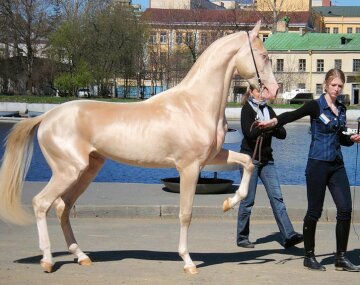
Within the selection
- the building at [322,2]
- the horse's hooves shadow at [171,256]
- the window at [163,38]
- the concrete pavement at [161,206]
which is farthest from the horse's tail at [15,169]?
the building at [322,2]

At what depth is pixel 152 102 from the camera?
306 inches

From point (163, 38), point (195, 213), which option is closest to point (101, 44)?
point (163, 38)

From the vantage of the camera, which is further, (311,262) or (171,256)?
(171,256)

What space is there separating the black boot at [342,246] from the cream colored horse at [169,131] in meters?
1.21

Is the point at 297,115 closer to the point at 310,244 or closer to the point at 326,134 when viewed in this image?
the point at 326,134

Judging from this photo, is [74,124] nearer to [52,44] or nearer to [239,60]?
[239,60]

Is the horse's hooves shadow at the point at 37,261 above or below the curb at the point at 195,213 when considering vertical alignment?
above

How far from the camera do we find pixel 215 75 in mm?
7699

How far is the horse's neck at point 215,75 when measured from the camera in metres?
7.65

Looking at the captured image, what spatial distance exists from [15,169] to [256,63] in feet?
9.15

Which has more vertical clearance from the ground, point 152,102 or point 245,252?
point 152,102

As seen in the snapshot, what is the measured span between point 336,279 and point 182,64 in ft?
234

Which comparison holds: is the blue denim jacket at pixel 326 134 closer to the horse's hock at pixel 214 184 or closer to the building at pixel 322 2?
the horse's hock at pixel 214 184

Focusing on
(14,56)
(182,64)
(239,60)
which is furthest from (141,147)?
(182,64)
